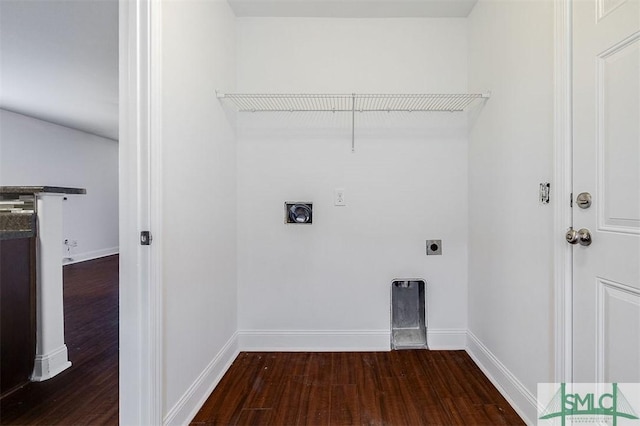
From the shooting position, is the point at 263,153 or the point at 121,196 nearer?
the point at 121,196

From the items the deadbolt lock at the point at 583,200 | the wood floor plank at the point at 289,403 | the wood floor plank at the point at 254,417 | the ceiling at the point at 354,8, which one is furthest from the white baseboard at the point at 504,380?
the ceiling at the point at 354,8

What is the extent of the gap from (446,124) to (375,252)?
1028 millimetres

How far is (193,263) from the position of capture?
1381 mm

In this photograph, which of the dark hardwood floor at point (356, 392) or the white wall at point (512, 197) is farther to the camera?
the dark hardwood floor at point (356, 392)

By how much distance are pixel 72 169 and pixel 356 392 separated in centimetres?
615

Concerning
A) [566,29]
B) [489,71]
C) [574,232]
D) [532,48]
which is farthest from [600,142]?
[489,71]

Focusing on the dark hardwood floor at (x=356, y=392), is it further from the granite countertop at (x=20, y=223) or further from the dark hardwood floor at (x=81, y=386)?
the granite countertop at (x=20, y=223)

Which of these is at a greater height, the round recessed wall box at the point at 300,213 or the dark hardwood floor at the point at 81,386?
the round recessed wall box at the point at 300,213

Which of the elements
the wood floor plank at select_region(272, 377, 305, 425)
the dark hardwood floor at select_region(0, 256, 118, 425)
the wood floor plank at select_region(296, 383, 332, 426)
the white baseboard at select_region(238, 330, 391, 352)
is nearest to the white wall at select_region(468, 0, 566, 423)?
the white baseboard at select_region(238, 330, 391, 352)

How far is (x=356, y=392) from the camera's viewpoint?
1496mm

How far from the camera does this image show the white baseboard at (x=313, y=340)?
6.31 feet

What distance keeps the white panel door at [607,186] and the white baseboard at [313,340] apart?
3.62 ft

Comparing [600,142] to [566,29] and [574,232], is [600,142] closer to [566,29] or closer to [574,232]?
[574,232]

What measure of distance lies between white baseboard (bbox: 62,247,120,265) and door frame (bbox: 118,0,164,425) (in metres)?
5.10
